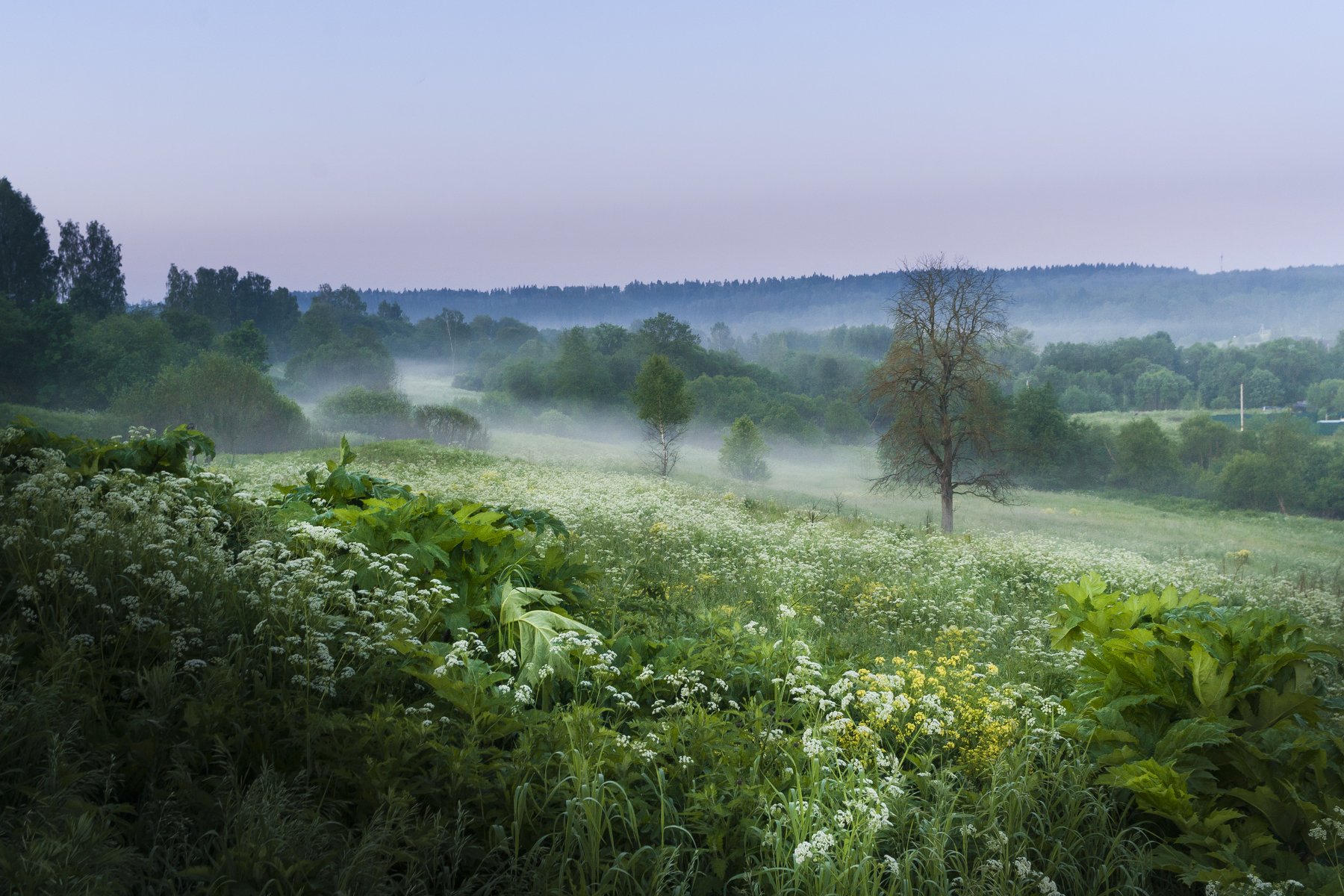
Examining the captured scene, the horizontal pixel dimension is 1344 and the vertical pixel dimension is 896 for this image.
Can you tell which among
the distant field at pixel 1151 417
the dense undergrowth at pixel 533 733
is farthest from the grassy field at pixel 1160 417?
the dense undergrowth at pixel 533 733

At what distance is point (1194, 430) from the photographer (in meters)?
26.2

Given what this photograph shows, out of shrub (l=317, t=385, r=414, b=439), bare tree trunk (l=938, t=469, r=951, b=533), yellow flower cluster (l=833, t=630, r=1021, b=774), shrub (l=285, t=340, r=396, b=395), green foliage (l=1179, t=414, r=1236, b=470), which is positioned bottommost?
bare tree trunk (l=938, t=469, r=951, b=533)

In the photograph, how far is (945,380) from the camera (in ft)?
64.8

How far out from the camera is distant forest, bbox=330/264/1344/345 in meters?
33.1

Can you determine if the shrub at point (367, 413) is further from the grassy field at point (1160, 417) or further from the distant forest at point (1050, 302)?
the grassy field at point (1160, 417)

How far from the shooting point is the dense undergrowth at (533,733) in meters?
2.41

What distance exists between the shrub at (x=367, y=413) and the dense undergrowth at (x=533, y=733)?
968 inches

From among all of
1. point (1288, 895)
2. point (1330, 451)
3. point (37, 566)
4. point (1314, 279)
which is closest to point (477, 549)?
point (37, 566)

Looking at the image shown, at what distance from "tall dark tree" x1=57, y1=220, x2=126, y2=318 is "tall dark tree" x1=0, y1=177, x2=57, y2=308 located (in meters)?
0.50

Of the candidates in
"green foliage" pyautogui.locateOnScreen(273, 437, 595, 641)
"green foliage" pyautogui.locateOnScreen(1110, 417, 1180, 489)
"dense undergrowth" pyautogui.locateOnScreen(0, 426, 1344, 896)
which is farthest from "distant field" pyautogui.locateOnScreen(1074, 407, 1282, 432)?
"green foliage" pyautogui.locateOnScreen(273, 437, 595, 641)

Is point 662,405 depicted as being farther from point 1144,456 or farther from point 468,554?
point 468,554

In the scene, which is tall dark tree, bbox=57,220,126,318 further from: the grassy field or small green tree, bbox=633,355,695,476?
the grassy field

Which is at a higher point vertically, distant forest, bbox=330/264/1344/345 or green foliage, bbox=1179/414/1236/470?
distant forest, bbox=330/264/1344/345

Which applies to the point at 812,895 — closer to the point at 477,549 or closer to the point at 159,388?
the point at 477,549
